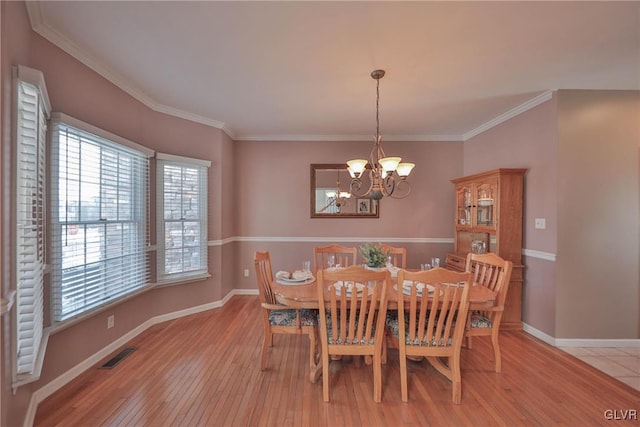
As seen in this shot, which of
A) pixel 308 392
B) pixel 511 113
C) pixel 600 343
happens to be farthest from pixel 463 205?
pixel 308 392

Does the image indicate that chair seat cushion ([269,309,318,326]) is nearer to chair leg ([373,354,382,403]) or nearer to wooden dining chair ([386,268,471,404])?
chair leg ([373,354,382,403])

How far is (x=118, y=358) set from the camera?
8.71 ft

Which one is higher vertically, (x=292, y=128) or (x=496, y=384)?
(x=292, y=128)

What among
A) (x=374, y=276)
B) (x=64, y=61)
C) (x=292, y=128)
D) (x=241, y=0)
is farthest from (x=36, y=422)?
(x=292, y=128)

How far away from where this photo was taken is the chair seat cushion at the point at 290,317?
240 centimetres

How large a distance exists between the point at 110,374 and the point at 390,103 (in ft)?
12.9

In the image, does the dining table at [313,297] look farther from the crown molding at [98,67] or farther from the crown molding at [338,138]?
the crown molding at [338,138]

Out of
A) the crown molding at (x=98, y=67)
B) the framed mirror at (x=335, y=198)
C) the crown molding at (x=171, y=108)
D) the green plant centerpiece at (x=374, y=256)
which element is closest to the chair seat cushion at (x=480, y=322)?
the green plant centerpiece at (x=374, y=256)

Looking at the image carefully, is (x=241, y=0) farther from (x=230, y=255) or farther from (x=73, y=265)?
(x=230, y=255)

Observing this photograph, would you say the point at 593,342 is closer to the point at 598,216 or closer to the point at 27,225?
the point at 598,216

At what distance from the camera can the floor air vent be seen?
2.53m

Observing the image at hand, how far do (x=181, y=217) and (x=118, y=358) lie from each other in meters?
1.71

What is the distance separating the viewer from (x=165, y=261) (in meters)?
3.54

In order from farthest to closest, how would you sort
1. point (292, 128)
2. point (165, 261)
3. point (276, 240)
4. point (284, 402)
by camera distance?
point (276, 240) < point (292, 128) < point (165, 261) < point (284, 402)
